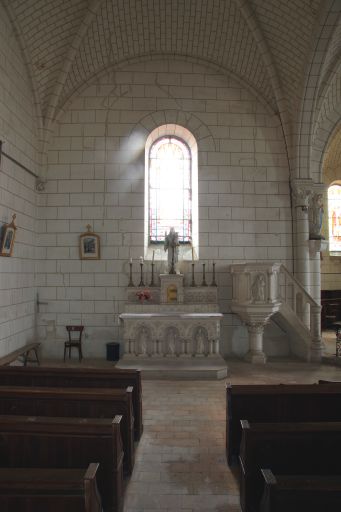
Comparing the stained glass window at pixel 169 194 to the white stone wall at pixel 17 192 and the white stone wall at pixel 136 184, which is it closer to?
the white stone wall at pixel 136 184

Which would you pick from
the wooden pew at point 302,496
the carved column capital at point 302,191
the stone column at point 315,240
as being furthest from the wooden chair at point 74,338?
the wooden pew at point 302,496

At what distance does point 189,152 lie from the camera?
35.3 ft

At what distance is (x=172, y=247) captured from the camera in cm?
937

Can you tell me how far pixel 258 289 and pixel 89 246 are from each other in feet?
14.8

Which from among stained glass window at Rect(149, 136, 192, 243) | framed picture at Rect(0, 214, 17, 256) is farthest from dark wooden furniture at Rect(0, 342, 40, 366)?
stained glass window at Rect(149, 136, 192, 243)

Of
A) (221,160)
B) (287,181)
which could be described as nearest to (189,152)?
(221,160)

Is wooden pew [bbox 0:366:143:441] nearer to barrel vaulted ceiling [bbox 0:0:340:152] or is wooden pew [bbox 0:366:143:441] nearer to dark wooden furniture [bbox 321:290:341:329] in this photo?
barrel vaulted ceiling [bbox 0:0:340:152]

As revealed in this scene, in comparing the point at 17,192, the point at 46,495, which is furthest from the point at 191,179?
the point at 46,495

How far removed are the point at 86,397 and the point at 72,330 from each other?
6006 mm

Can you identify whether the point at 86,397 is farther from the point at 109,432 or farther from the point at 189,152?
the point at 189,152

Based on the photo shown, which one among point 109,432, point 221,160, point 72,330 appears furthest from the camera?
point 221,160

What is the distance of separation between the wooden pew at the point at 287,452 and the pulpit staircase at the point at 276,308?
5.78 m

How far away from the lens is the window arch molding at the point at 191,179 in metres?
10.2

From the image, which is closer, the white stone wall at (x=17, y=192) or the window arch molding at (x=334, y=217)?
the white stone wall at (x=17, y=192)
